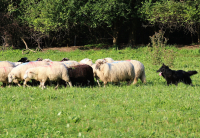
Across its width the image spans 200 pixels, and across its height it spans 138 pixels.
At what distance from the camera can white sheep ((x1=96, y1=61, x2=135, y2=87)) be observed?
11.1 metres

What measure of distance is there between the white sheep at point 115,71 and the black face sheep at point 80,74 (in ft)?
1.32

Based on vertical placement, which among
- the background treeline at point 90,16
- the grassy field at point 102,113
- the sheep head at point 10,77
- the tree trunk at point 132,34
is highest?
the background treeline at point 90,16

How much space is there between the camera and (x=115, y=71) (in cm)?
1112

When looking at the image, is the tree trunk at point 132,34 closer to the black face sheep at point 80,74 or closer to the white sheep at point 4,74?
the black face sheep at point 80,74

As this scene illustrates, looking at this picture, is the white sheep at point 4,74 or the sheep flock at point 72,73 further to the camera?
the white sheep at point 4,74

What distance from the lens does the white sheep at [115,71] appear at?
11.1m

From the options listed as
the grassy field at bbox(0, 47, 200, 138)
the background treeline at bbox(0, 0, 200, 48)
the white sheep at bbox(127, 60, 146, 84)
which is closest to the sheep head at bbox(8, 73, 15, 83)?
the grassy field at bbox(0, 47, 200, 138)

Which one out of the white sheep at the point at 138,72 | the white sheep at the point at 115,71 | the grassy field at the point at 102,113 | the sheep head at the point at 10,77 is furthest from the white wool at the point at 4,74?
the white sheep at the point at 138,72

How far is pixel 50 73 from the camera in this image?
34.6ft

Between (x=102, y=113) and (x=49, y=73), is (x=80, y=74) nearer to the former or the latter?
(x=49, y=73)

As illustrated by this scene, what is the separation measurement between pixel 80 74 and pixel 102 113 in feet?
14.5

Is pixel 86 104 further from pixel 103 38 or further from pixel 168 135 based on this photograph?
pixel 103 38

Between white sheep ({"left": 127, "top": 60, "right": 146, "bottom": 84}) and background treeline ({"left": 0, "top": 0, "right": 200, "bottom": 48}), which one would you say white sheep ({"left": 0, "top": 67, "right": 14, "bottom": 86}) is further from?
background treeline ({"left": 0, "top": 0, "right": 200, "bottom": 48})

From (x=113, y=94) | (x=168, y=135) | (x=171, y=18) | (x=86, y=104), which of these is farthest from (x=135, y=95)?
(x=171, y=18)
